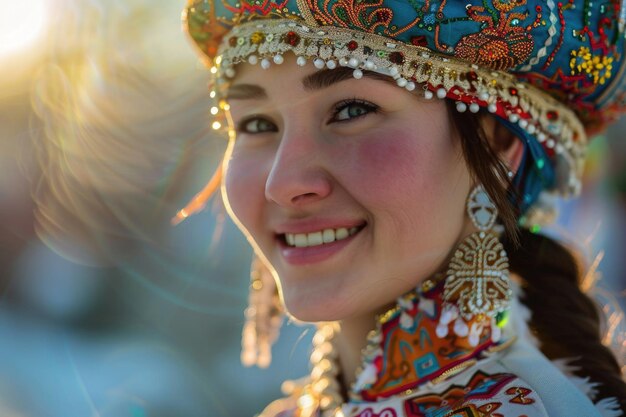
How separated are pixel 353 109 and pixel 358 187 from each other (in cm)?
20

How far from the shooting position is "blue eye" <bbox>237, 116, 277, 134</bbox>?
194 cm

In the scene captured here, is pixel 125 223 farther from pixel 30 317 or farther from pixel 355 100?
pixel 355 100

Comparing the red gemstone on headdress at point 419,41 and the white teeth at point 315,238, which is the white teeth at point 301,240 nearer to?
the white teeth at point 315,238

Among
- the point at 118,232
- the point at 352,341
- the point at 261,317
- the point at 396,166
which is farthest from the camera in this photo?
the point at 118,232

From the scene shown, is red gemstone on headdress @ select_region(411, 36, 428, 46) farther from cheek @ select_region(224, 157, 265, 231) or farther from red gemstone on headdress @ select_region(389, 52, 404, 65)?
cheek @ select_region(224, 157, 265, 231)

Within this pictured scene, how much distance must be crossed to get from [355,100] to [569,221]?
8.85 ft

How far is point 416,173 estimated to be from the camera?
1.70m

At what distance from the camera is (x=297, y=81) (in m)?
1.79

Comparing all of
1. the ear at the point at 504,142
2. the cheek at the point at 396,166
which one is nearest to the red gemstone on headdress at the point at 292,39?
the cheek at the point at 396,166

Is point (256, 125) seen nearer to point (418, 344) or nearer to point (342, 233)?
point (342, 233)

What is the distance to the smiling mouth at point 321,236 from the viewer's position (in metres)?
1.79

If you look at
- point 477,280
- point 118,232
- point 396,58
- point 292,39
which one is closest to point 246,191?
point 292,39

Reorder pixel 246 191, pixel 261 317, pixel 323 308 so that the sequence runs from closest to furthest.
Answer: pixel 323 308, pixel 246 191, pixel 261 317

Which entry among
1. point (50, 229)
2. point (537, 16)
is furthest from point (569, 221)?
Result: point (50, 229)
